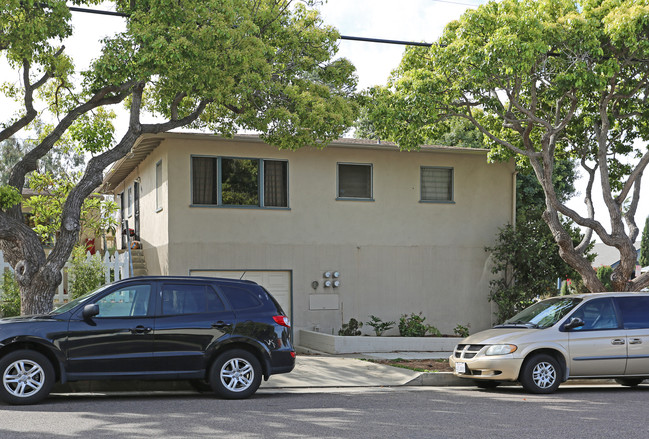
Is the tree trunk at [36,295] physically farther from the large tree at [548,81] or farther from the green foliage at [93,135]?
the large tree at [548,81]

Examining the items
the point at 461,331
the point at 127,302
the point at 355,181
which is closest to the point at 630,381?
the point at 461,331

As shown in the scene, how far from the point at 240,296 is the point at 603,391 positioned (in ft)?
20.5

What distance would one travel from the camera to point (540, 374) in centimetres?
1181

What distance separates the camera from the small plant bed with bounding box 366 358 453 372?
14.1 metres

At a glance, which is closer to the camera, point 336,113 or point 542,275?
point 336,113

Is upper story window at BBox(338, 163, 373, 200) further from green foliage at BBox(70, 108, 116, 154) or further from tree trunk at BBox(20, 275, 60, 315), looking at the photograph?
tree trunk at BBox(20, 275, 60, 315)

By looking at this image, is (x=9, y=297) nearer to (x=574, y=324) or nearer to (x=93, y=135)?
(x=93, y=135)

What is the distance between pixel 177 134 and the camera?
1783 cm

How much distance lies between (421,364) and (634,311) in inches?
167

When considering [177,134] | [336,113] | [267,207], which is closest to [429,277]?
[267,207]

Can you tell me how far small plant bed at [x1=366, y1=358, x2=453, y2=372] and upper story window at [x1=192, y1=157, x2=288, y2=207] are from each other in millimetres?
5402

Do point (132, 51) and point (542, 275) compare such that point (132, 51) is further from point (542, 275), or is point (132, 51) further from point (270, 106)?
point (542, 275)

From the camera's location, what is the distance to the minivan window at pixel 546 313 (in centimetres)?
Answer: 1234

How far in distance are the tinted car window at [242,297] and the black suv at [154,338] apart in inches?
0.6
